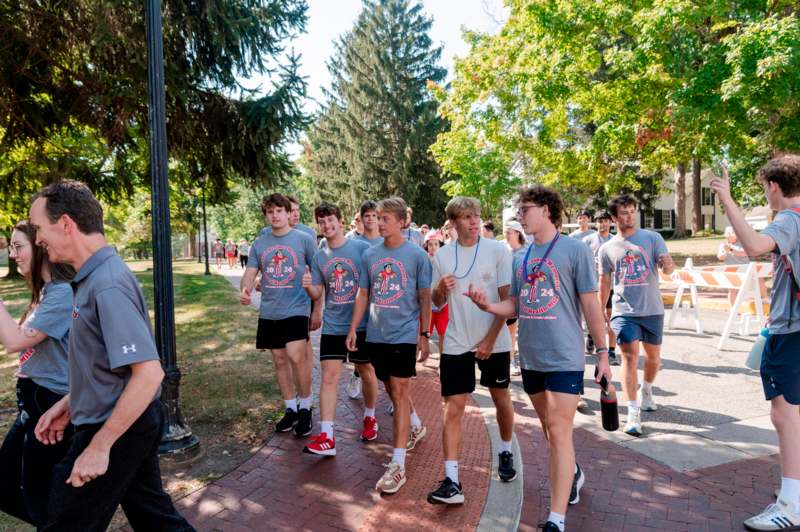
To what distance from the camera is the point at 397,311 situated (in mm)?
4145

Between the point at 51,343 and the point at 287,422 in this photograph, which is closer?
the point at 51,343

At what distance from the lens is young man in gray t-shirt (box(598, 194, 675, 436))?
5.08 metres

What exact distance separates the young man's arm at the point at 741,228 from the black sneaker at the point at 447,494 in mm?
2331

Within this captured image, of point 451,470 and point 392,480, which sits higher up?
point 451,470

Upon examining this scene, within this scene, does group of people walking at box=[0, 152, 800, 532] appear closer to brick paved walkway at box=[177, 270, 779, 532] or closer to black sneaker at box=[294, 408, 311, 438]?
black sneaker at box=[294, 408, 311, 438]

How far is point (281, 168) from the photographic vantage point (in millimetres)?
9070

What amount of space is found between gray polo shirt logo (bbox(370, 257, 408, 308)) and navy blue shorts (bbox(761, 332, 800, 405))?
2.42m

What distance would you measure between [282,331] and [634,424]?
3.33m

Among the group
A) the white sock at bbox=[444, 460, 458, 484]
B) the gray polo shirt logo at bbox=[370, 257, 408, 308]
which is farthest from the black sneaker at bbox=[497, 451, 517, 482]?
the gray polo shirt logo at bbox=[370, 257, 408, 308]

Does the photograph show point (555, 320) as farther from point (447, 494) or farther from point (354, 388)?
point (354, 388)

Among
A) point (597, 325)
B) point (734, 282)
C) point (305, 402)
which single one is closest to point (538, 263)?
point (597, 325)

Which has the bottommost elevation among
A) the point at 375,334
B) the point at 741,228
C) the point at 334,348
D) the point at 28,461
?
the point at 28,461

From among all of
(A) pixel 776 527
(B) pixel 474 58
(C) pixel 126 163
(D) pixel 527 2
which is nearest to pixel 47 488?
(A) pixel 776 527

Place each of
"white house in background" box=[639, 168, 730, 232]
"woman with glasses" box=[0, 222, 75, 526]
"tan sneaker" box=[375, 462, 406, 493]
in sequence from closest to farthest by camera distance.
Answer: "woman with glasses" box=[0, 222, 75, 526] < "tan sneaker" box=[375, 462, 406, 493] < "white house in background" box=[639, 168, 730, 232]
